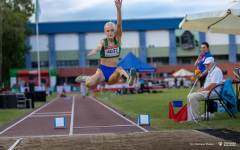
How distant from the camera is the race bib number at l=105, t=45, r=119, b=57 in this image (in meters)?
7.40

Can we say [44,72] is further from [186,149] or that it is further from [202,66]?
[186,149]

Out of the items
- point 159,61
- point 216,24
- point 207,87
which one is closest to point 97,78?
point 207,87

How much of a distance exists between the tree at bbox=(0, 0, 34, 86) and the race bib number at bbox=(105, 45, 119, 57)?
41.1m

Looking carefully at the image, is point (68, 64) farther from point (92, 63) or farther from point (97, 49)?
point (97, 49)

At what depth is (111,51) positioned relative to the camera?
24.4 ft

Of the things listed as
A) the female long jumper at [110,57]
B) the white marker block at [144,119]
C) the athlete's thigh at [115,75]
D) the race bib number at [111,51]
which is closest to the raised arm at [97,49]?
the female long jumper at [110,57]

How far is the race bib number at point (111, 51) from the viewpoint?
291 inches

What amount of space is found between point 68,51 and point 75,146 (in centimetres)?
5647

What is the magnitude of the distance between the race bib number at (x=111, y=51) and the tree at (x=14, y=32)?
135ft

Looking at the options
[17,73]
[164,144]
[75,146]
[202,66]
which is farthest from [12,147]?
[17,73]

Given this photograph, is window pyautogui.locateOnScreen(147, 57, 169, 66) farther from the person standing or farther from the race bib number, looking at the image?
the race bib number

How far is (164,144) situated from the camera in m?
7.10

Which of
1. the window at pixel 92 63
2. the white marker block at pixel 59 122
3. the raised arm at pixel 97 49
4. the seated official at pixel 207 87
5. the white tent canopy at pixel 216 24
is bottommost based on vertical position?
the white marker block at pixel 59 122

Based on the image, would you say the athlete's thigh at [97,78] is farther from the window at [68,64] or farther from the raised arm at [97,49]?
the window at [68,64]
